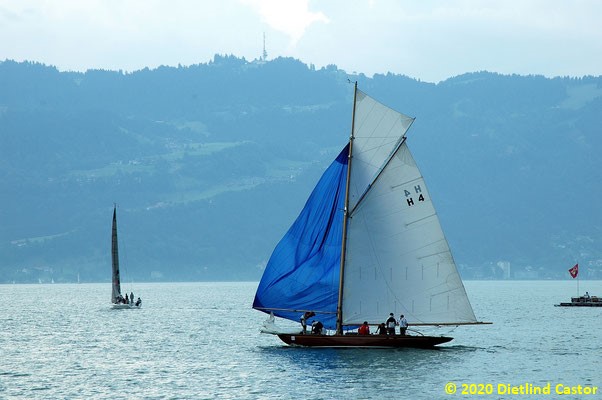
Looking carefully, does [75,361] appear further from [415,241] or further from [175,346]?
[415,241]

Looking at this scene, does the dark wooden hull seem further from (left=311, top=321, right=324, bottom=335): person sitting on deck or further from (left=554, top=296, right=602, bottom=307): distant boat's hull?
(left=554, top=296, right=602, bottom=307): distant boat's hull

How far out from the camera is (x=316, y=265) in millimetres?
75562

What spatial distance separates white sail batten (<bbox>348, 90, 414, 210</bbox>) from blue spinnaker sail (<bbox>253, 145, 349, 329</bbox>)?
974mm

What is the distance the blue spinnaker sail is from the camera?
7544 centimetres

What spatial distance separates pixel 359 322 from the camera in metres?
75.4

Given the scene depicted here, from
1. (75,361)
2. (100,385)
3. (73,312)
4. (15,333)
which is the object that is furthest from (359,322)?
→ (73,312)

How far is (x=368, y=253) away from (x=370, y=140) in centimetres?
667

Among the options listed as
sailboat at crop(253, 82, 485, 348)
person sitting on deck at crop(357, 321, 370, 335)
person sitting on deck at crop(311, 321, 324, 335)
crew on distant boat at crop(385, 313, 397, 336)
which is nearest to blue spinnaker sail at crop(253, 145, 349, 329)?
sailboat at crop(253, 82, 485, 348)

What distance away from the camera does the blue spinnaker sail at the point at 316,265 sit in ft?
247

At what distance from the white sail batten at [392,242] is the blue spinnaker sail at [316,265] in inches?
33.1

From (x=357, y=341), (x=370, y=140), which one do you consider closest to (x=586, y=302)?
(x=357, y=341)

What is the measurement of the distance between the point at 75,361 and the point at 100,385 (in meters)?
14.9

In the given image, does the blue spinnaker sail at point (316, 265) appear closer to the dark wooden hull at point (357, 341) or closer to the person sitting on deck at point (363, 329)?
the dark wooden hull at point (357, 341)

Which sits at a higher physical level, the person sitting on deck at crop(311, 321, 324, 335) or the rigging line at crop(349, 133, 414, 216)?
the rigging line at crop(349, 133, 414, 216)
